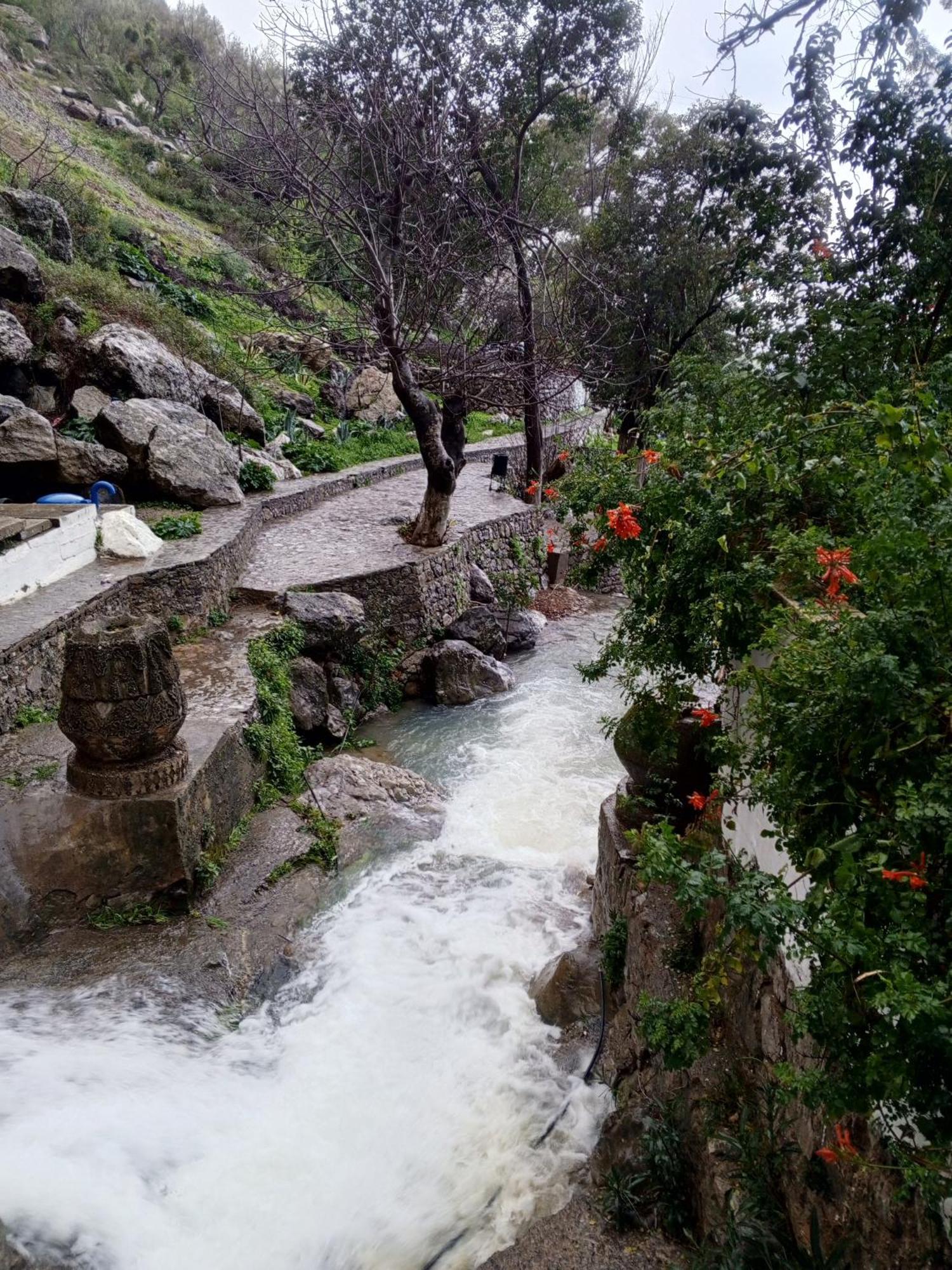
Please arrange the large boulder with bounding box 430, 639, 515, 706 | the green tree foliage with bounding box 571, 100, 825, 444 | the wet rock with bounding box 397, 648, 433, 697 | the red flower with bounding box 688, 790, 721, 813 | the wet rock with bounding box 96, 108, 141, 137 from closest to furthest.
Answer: the red flower with bounding box 688, 790, 721, 813 < the large boulder with bounding box 430, 639, 515, 706 < the wet rock with bounding box 397, 648, 433, 697 < the green tree foliage with bounding box 571, 100, 825, 444 < the wet rock with bounding box 96, 108, 141, 137

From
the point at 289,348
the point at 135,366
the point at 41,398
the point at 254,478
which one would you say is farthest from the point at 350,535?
the point at 289,348

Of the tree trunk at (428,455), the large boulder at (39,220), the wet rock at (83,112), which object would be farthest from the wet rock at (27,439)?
the wet rock at (83,112)

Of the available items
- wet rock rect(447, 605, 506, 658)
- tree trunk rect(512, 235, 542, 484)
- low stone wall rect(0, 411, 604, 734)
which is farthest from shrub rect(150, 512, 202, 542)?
tree trunk rect(512, 235, 542, 484)

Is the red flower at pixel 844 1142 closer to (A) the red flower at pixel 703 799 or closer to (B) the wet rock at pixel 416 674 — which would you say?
(A) the red flower at pixel 703 799

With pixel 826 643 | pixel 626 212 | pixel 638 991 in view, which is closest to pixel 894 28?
pixel 826 643

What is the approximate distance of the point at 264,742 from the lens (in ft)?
19.8

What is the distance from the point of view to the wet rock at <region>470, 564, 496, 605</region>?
36.6 feet

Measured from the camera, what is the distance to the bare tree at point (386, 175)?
885cm

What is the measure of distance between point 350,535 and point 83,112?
23.9m

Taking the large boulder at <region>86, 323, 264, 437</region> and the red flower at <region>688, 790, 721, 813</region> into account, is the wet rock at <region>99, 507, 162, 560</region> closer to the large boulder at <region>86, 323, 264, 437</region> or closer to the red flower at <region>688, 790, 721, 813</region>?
the large boulder at <region>86, 323, 264, 437</region>

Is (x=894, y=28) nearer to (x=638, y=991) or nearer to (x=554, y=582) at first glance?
(x=638, y=991)

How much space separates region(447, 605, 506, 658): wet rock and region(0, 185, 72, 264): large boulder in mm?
9615

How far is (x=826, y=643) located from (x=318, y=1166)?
10.5 ft

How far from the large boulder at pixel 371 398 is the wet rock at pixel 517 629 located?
8857 millimetres
